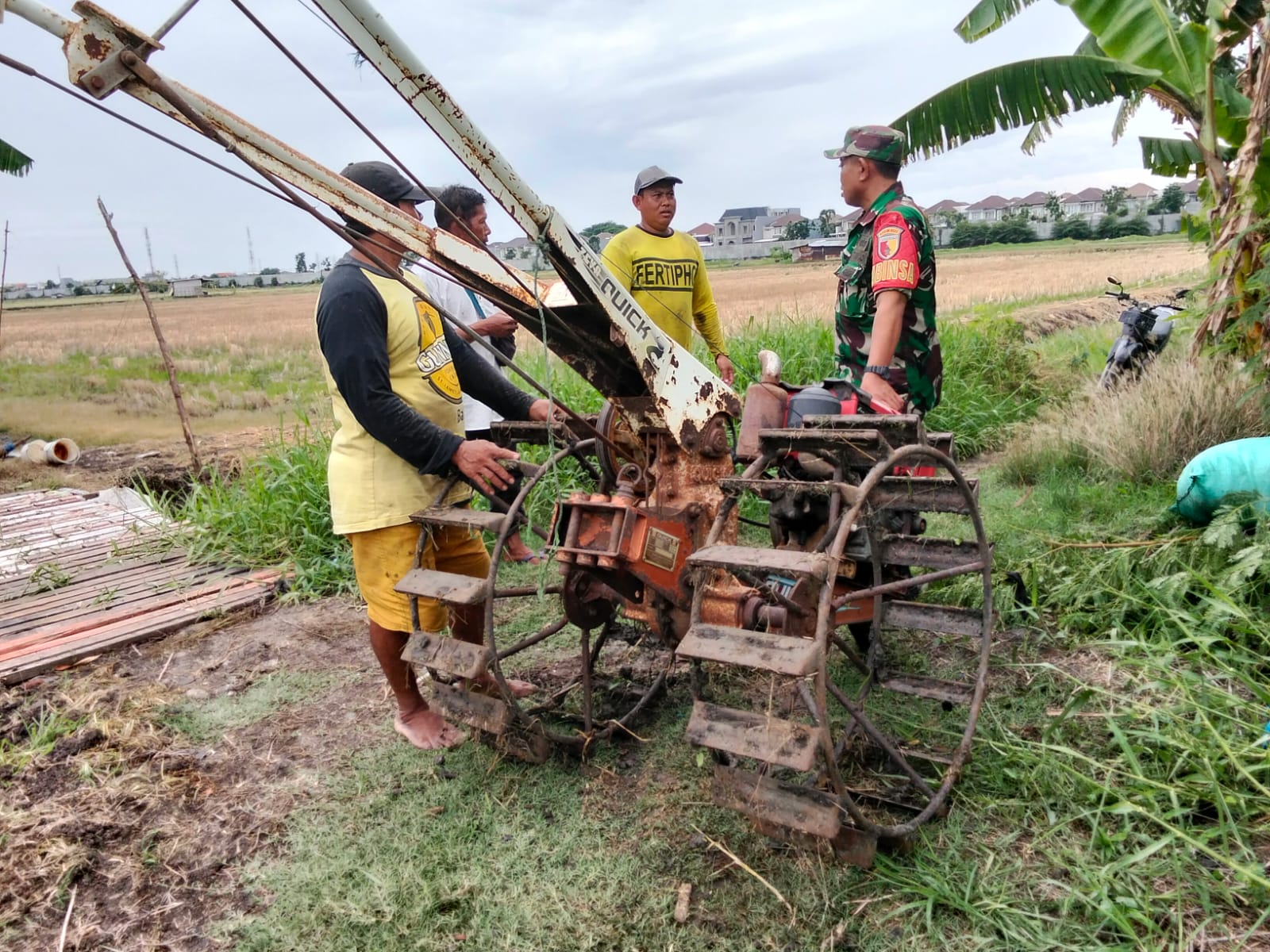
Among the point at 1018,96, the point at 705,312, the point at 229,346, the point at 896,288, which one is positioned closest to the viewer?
the point at 896,288

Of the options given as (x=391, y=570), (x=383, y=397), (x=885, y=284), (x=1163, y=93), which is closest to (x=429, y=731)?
(x=391, y=570)

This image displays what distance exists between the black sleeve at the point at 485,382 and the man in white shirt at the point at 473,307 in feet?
3.17

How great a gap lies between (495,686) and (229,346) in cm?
2336

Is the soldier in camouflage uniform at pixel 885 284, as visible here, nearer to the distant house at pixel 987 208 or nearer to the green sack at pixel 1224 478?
the green sack at pixel 1224 478

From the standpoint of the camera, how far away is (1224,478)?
13.0 ft

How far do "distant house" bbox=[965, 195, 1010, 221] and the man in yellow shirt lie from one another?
10242cm

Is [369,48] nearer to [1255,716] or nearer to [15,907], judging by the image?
[15,907]

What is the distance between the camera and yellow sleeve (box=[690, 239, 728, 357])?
571cm

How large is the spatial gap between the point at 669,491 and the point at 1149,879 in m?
1.83

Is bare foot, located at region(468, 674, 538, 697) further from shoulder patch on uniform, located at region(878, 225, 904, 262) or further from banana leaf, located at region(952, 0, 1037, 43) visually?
banana leaf, located at region(952, 0, 1037, 43)

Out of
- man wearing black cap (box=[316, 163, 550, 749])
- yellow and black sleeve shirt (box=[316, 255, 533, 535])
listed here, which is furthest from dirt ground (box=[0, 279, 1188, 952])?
yellow and black sleeve shirt (box=[316, 255, 533, 535])

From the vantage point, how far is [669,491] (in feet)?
10.6

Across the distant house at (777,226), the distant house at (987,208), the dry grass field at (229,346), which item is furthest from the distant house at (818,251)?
the distant house at (987,208)

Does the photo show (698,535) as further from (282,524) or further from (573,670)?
(282,524)
